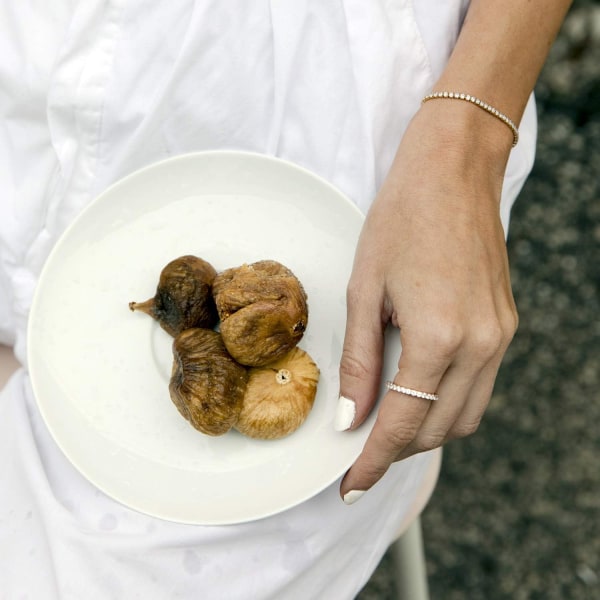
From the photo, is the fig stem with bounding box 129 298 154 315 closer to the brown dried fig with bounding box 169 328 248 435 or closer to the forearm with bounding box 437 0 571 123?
the brown dried fig with bounding box 169 328 248 435

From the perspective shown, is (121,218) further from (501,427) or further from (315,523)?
(501,427)

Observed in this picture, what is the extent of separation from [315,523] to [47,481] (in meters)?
0.29

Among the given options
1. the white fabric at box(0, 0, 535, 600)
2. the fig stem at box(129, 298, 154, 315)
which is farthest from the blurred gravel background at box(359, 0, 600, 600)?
the fig stem at box(129, 298, 154, 315)

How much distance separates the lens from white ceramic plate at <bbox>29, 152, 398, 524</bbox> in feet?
2.48

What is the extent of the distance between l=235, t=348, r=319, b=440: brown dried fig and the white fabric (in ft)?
0.34

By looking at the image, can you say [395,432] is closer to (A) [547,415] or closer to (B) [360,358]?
(B) [360,358]

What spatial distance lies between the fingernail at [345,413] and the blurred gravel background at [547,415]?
735mm

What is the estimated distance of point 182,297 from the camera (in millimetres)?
770

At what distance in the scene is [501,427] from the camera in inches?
56.0

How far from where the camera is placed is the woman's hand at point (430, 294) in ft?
2.22

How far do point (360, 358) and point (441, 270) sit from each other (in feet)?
0.37

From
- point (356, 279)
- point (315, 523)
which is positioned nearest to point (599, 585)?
point (315, 523)

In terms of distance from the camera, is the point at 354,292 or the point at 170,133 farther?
the point at 170,133

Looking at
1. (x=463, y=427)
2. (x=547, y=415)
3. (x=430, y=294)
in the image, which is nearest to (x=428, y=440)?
(x=463, y=427)
